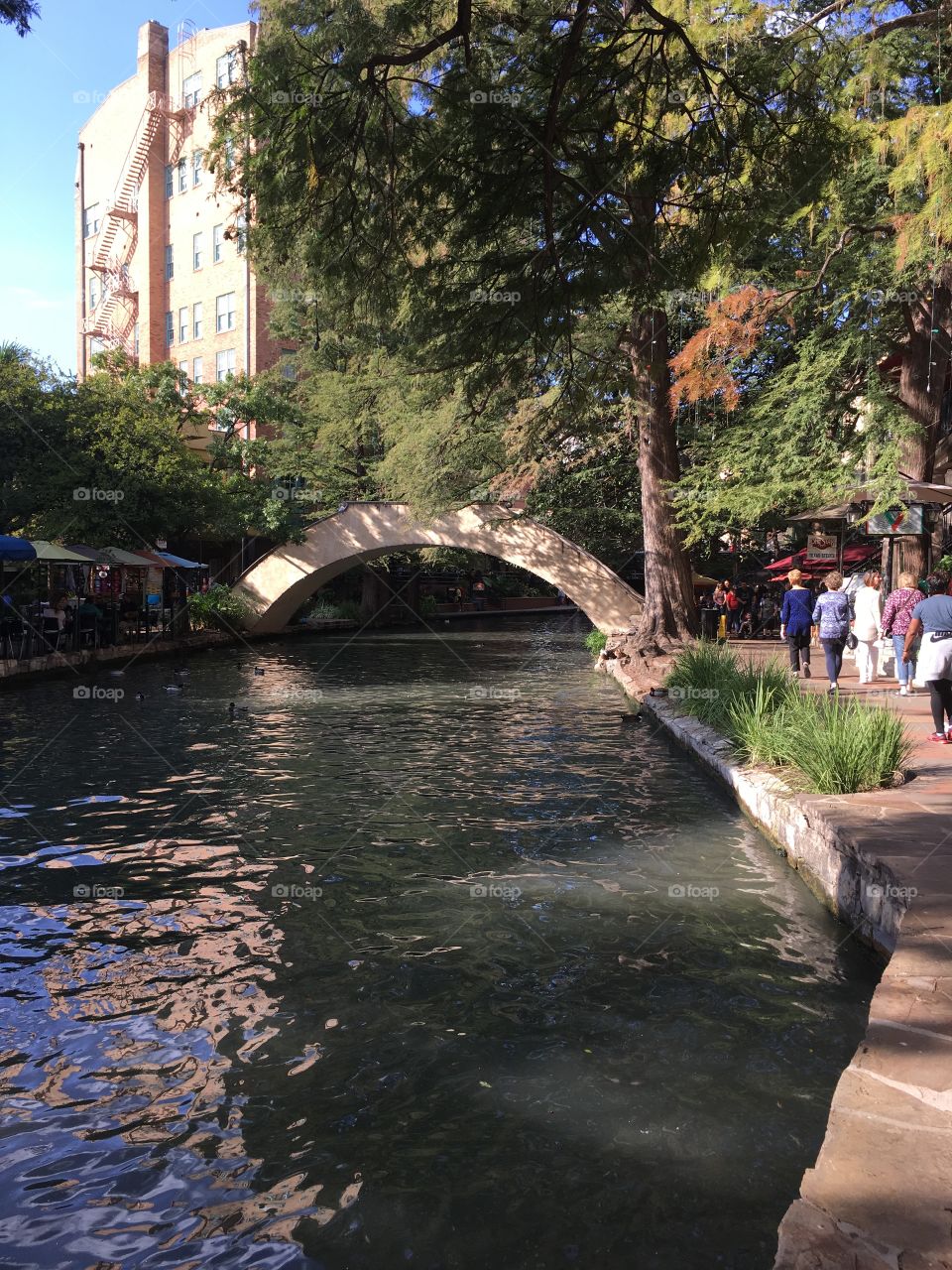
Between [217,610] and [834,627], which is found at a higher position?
[217,610]

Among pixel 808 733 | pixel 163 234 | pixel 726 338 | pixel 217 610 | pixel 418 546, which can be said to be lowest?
pixel 808 733

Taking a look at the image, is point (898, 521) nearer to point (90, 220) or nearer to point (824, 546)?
point (824, 546)

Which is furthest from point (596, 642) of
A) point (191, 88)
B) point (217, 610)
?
point (191, 88)

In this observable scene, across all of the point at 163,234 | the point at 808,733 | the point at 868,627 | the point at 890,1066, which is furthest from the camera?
the point at 163,234

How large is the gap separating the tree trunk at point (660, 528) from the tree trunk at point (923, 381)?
4293mm

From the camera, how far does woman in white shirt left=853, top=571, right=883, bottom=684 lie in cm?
1441

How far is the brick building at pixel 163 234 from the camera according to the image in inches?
1775

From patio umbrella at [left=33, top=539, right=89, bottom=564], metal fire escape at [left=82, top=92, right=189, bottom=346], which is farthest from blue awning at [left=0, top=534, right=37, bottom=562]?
metal fire escape at [left=82, top=92, right=189, bottom=346]

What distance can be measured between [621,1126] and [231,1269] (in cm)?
160

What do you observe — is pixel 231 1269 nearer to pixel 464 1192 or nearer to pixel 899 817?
pixel 464 1192

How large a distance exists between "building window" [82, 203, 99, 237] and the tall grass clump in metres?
49.9

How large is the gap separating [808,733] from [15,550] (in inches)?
583

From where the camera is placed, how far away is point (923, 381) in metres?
18.1

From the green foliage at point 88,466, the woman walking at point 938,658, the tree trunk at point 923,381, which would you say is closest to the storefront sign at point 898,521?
the tree trunk at point 923,381
